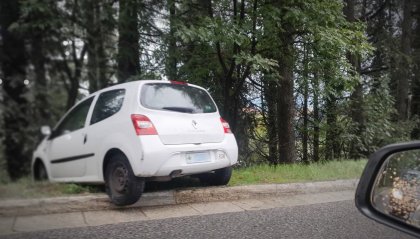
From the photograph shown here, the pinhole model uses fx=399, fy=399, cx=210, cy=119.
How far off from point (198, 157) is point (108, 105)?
1.34m

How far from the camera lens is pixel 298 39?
7.96m

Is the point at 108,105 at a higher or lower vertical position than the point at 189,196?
higher

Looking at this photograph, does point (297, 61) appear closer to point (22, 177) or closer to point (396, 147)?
point (396, 147)

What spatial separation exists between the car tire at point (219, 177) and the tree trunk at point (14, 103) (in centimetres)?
356

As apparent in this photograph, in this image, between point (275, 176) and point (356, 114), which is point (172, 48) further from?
point (356, 114)

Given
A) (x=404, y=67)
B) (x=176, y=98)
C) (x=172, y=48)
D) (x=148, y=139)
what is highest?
(x=404, y=67)

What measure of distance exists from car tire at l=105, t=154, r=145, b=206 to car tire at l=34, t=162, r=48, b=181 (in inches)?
77.8

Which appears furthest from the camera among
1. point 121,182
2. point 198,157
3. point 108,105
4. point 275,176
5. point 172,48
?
point 275,176

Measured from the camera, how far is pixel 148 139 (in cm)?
444

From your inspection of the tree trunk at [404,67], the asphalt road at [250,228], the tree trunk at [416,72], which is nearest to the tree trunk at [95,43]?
the asphalt road at [250,228]

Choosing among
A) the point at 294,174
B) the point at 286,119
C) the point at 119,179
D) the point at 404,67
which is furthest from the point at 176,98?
the point at 404,67

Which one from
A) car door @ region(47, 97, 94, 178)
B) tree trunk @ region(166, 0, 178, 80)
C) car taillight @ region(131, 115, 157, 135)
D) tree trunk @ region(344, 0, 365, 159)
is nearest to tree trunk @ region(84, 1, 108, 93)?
car door @ region(47, 97, 94, 178)

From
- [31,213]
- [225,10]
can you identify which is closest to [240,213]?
[31,213]

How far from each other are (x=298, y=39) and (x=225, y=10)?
160 cm
